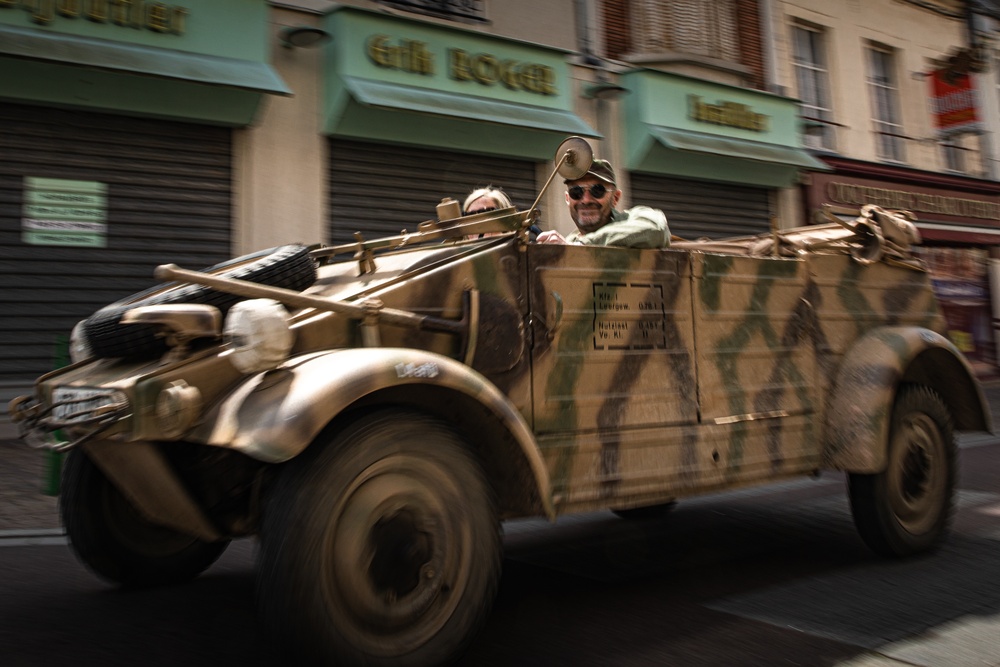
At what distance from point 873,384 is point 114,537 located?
343 cm

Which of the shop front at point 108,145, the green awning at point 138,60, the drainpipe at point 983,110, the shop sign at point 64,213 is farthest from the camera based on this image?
the drainpipe at point 983,110

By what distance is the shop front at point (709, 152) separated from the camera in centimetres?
1236

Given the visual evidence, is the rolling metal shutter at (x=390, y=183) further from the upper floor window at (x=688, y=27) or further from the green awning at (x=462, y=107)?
the upper floor window at (x=688, y=27)

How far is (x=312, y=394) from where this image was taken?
2414 mm

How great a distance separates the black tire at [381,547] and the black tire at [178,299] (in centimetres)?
72

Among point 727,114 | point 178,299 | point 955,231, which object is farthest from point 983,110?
point 178,299

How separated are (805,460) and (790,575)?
1.74ft

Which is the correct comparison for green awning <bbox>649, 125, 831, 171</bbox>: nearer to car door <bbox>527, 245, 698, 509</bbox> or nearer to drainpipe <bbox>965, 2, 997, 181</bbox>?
drainpipe <bbox>965, 2, 997, 181</bbox>

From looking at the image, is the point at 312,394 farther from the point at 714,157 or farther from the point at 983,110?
the point at 983,110

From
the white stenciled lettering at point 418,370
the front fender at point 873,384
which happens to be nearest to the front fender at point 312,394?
the white stenciled lettering at point 418,370

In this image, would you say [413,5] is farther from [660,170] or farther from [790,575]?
[790,575]

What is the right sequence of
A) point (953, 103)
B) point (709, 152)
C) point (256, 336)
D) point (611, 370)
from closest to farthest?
point (256, 336)
point (611, 370)
point (709, 152)
point (953, 103)

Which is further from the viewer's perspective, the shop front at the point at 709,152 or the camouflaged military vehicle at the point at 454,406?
the shop front at the point at 709,152

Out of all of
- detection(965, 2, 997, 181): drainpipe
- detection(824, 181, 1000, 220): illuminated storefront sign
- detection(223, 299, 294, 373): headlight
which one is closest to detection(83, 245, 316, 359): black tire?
detection(223, 299, 294, 373): headlight
